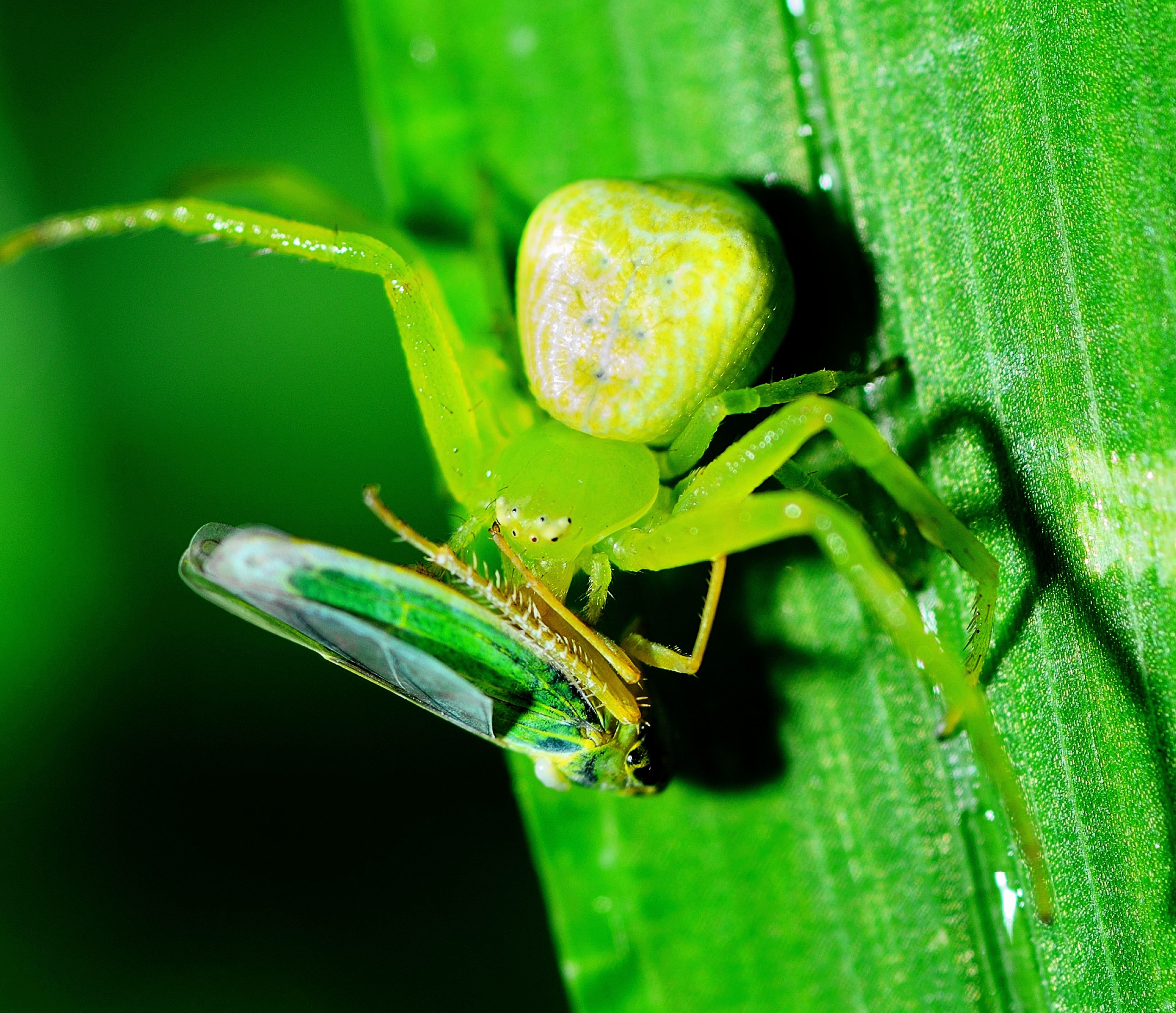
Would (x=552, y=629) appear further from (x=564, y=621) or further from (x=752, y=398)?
(x=752, y=398)

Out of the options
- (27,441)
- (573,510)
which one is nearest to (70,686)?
(27,441)

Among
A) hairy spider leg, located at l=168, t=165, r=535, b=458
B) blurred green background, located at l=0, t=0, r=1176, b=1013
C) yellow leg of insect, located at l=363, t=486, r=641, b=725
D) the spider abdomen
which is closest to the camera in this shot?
blurred green background, located at l=0, t=0, r=1176, b=1013

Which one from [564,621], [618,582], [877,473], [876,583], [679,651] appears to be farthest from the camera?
[618,582]

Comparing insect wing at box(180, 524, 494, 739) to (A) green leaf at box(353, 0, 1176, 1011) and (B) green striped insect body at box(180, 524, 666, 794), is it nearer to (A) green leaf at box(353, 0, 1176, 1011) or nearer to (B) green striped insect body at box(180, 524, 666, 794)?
(B) green striped insect body at box(180, 524, 666, 794)

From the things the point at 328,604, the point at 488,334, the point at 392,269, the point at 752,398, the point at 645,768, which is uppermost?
the point at 392,269

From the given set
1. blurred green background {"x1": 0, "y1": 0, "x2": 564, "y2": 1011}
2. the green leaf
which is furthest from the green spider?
blurred green background {"x1": 0, "y1": 0, "x2": 564, "y2": 1011}

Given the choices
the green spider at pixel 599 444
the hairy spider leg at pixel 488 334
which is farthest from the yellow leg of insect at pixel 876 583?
the hairy spider leg at pixel 488 334

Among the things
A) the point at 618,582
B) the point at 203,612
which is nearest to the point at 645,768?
the point at 618,582

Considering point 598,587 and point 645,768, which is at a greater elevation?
point 598,587
